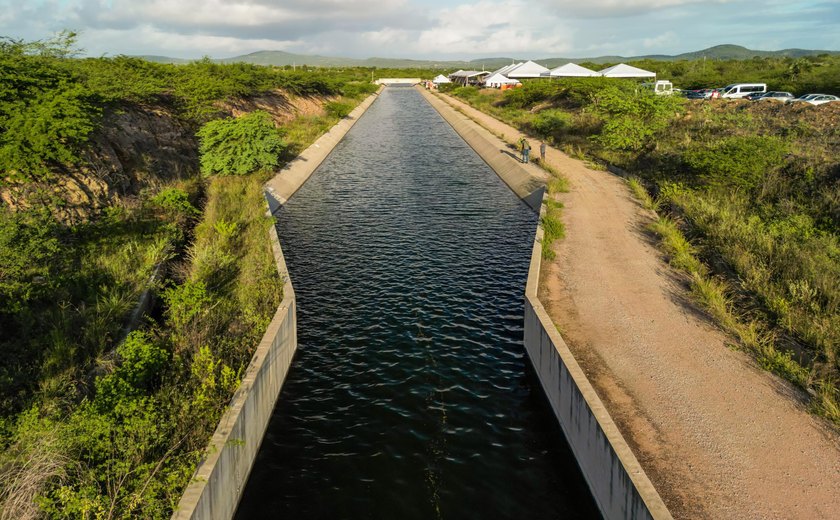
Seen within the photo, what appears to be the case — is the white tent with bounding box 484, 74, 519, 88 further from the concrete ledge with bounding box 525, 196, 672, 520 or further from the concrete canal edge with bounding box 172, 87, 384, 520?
the concrete ledge with bounding box 525, 196, 672, 520

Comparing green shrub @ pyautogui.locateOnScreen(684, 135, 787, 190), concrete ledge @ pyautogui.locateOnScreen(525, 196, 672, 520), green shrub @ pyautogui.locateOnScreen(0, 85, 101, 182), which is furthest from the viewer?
green shrub @ pyautogui.locateOnScreen(684, 135, 787, 190)

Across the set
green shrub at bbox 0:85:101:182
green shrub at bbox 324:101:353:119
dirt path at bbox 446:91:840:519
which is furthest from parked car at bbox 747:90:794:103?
green shrub at bbox 0:85:101:182

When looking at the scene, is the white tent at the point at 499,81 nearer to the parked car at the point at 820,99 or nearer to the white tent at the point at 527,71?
the white tent at the point at 527,71

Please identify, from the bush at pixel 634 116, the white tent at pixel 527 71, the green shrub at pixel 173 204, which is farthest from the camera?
the white tent at pixel 527 71

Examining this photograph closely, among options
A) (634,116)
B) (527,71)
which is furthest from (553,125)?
(527,71)

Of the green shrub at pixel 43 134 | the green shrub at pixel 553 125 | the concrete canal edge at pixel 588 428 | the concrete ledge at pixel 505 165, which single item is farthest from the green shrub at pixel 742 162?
the green shrub at pixel 43 134
